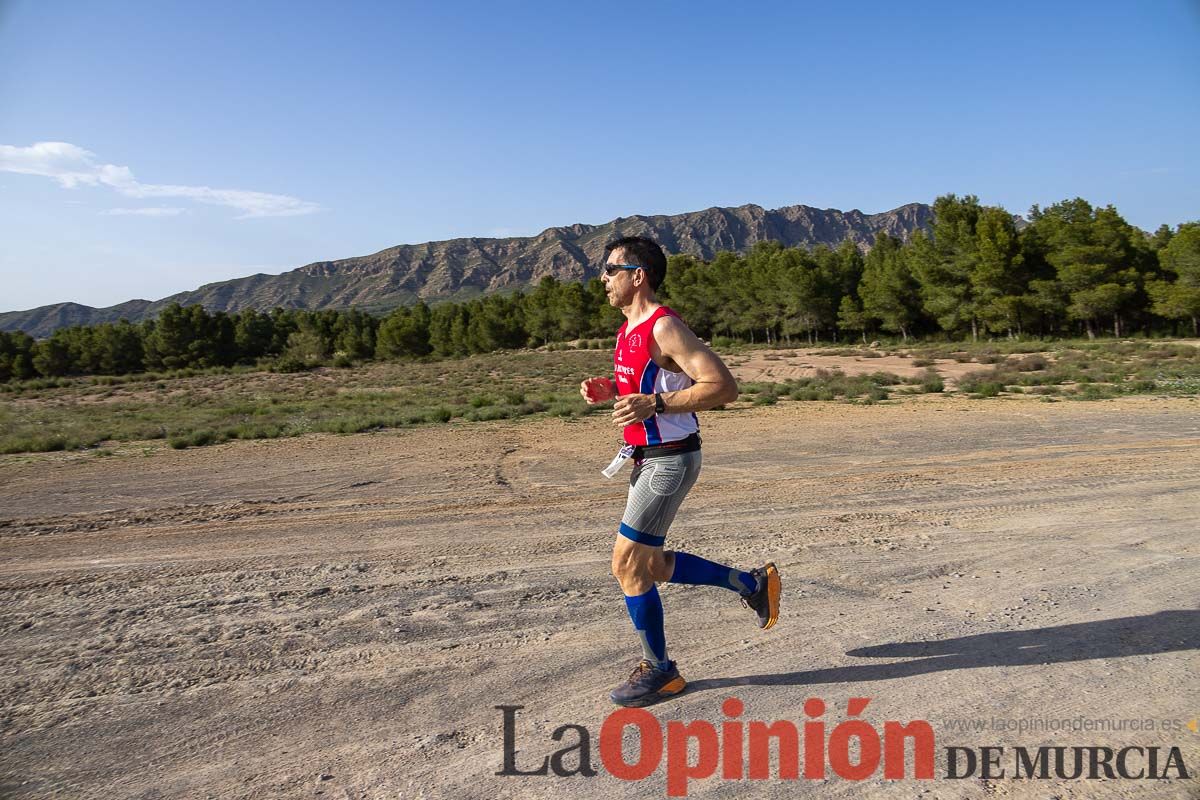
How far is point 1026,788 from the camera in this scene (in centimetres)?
281

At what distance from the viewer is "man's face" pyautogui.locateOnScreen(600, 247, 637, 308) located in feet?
11.9

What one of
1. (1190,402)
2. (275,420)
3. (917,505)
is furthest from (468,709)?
(275,420)

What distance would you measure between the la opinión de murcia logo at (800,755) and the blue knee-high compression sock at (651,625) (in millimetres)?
294

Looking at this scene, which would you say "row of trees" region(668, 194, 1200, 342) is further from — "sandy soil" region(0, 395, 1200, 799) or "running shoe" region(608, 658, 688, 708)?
"running shoe" region(608, 658, 688, 708)

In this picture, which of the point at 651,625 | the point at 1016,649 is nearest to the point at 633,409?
the point at 651,625

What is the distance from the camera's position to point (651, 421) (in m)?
3.53

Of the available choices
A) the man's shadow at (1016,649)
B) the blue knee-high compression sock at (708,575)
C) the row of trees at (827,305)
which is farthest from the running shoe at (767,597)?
the row of trees at (827,305)

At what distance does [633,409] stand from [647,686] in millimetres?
1328

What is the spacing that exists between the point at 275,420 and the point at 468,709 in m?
19.6

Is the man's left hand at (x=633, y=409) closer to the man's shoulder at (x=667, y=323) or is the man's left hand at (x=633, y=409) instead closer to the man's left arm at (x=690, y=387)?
the man's left arm at (x=690, y=387)

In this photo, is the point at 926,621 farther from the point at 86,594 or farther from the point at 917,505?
the point at 86,594

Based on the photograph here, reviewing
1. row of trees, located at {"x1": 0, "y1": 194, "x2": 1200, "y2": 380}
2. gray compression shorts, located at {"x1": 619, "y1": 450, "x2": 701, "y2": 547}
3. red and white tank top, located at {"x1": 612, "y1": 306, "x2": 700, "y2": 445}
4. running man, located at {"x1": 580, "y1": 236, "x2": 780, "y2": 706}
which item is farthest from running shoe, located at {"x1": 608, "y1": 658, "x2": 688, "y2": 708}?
row of trees, located at {"x1": 0, "y1": 194, "x2": 1200, "y2": 380}

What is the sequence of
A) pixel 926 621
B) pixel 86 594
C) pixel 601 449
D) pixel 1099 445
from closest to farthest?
1. pixel 926 621
2. pixel 86 594
3. pixel 1099 445
4. pixel 601 449

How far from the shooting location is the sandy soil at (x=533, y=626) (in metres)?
3.10
